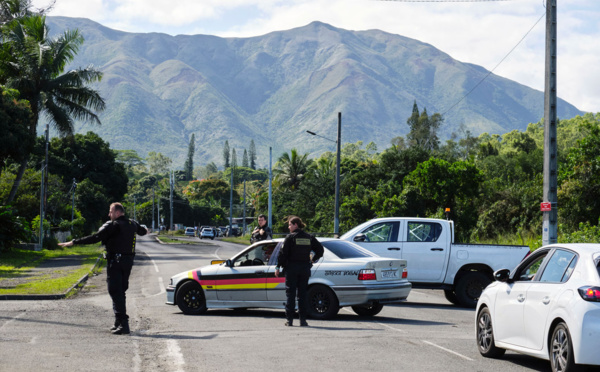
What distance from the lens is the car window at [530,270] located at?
28.9 ft

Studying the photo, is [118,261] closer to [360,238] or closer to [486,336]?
[486,336]

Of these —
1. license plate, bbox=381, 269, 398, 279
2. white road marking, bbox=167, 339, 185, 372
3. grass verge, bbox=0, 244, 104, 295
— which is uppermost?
license plate, bbox=381, 269, 398, 279

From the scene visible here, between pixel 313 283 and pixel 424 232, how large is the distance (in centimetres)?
446

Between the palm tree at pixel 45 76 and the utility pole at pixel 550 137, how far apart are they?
1094 inches

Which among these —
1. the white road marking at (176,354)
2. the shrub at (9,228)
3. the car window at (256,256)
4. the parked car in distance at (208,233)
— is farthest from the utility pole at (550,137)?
the parked car in distance at (208,233)

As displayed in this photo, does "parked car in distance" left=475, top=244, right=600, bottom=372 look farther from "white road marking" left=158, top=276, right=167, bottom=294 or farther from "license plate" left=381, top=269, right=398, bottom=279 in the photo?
"white road marking" left=158, top=276, right=167, bottom=294

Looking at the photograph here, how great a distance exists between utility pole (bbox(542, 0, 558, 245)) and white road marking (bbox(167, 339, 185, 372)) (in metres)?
11.8

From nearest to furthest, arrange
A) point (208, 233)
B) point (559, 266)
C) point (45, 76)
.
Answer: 1. point (559, 266)
2. point (45, 76)
3. point (208, 233)

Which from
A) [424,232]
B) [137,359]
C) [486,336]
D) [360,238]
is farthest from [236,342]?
[424,232]

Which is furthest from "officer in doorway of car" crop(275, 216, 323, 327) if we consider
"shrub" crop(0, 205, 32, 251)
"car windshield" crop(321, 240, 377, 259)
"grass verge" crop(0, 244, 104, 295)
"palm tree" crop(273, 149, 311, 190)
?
"palm tree" crop(273, 149, 311, 190)

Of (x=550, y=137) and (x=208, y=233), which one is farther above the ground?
(x=550, y=137)

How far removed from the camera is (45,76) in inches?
1679

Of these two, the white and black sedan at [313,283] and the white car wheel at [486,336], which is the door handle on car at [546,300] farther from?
the white and black sedan at [313,283]

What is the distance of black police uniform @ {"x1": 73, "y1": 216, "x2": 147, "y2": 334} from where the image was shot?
1135cm
